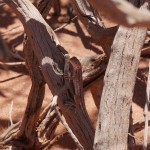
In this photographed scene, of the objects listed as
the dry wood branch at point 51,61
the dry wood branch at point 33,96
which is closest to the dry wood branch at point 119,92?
the dry wood branch at point 51,61

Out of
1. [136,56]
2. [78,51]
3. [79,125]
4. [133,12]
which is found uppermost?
[133,12]

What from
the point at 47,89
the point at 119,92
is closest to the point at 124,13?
the point at 119,92

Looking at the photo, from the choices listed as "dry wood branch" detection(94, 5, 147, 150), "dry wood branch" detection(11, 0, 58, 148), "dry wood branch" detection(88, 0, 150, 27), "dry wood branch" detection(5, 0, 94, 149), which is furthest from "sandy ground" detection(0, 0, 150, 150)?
"dry wood branch" detection(88, 0, 150, 27)

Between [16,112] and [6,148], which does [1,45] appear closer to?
[6,148]

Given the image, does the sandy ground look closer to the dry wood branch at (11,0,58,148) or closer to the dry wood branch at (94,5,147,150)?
the dry wood branch at (11,0,58,148)

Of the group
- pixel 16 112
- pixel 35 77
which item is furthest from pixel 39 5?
pixel 16 112

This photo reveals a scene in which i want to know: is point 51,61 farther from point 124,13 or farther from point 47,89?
point 47,89
